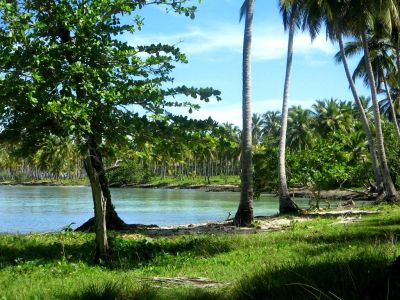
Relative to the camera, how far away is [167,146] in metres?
11.1

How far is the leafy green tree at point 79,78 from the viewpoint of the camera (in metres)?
9.27

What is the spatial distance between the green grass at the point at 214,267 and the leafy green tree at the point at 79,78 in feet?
4.28

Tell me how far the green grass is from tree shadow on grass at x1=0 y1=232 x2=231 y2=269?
0.02 meters

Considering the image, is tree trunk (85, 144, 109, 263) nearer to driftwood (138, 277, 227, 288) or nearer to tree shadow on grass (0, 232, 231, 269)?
tree shadow on grass (0, 232, 231, 269)

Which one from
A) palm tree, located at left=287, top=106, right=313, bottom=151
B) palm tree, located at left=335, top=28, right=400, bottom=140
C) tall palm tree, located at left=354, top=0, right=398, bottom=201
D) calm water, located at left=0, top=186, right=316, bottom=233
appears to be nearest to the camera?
tall palm tree, located at left=354, top=0, right=398, bottom=201

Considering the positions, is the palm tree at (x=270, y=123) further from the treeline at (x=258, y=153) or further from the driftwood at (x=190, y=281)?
the driftwood at (x=190, y=281)

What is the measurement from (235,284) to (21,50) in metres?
5.82

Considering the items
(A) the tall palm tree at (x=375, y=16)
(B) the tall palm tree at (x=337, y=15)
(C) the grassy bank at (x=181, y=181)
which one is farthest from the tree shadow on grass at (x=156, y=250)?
(C) the grassy bank at (x=181, y=181)

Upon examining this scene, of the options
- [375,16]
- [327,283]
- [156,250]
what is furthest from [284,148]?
[327,283]

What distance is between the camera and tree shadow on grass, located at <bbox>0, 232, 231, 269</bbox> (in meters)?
11.1

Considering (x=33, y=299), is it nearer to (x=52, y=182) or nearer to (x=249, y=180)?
(x=249, y=180)

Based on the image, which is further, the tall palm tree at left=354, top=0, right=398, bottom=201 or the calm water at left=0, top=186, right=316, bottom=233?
the calm water at left=0, top=186, right=316, bottom=233

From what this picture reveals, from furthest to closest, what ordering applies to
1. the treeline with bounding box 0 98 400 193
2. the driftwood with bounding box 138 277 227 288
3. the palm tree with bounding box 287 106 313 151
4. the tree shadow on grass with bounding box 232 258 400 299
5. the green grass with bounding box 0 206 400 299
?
the palm tree with bounding box 287 106 313 151 → the treeline with bounding box 0 98 400 193 → the driftwood with bounding box 138 277 227 288 → the green grass with bounding box 0 206 400 299 → the tree shadow on grass with bounding box 232 258 400 299

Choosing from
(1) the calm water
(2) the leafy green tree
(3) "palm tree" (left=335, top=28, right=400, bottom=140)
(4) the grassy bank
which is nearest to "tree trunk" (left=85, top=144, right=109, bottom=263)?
(2) the leafy green tree
